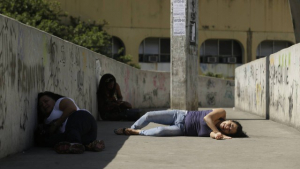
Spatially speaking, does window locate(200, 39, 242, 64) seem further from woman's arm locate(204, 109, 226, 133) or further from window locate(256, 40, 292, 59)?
woman's arm locate(204, 109, 226, 133)

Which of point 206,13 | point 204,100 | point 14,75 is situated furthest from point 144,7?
point 14,75

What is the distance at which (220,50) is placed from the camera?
147 ft

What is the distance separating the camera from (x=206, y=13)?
139 feet

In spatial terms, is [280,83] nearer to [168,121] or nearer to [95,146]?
[168,121]

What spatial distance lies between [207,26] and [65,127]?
3531cm

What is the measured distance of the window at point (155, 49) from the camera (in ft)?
141

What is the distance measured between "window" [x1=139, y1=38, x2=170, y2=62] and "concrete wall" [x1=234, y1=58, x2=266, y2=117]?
723 inches

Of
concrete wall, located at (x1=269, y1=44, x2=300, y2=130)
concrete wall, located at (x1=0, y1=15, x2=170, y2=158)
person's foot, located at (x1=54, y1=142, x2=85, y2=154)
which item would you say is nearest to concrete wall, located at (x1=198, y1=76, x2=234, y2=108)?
concrete wall, located at (x1=269, y1=44, x2=300, y2=130)

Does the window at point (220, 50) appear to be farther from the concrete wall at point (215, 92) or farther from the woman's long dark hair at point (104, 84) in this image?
the woman's long dark hair at point (104, 84)

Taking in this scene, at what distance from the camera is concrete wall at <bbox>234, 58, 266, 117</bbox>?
57.1ft

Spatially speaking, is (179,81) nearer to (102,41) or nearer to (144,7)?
(102,41)

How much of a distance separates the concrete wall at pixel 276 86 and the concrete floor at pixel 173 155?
277 cm

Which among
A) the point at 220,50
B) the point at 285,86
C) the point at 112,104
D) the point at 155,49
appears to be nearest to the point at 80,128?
the point at 112,104

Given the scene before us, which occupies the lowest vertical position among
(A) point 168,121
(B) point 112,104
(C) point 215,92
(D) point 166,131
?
(D) point 166,131
